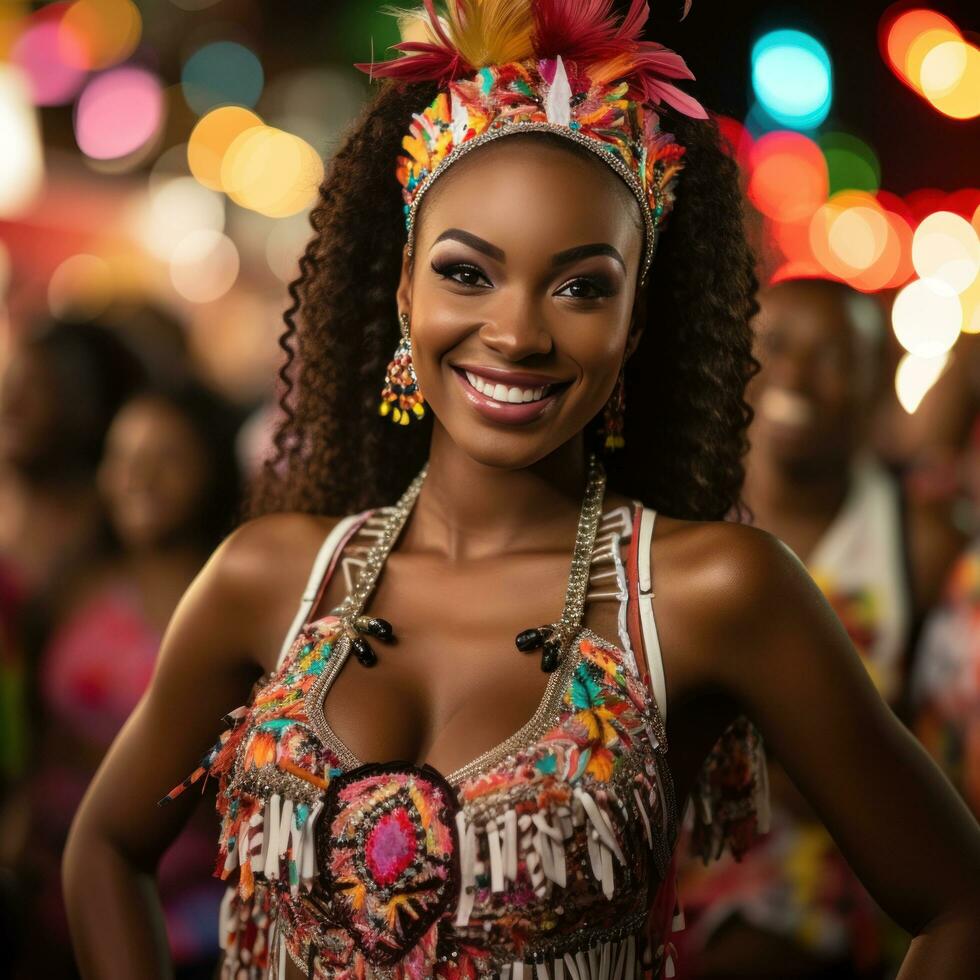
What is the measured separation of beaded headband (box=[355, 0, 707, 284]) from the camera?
2.07 meters

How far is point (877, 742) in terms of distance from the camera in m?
1.96

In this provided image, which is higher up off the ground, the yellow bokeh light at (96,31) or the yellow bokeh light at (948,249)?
the yellow bokeh light at (96,31)

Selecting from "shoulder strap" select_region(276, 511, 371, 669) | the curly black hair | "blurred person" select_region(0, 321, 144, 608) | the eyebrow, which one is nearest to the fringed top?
"shoulder strap" select_region(276, 511, 371, 669)

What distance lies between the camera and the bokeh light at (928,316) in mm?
6816

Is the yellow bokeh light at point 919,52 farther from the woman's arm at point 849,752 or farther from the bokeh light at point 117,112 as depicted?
the bokeh light at point 117,112

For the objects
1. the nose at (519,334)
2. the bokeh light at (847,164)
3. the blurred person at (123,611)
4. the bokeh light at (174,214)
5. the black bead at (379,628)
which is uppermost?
the bokeh light at (847,164)

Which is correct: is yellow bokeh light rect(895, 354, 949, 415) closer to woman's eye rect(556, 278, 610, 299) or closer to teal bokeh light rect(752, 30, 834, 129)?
teal bokeh light rect(752, 30, 834, 129)

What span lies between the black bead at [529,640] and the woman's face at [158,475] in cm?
224

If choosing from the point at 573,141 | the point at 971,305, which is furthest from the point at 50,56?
the point at 573,141

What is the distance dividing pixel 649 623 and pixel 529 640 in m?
0.18

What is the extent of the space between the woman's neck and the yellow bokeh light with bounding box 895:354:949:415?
9.80ft

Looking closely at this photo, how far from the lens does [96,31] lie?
37.4 ft

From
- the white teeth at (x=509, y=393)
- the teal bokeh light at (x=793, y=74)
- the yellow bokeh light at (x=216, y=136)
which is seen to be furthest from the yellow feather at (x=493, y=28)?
the yellow bokeh light at (x=216, y=136)

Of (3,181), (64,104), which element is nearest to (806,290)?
(3,181)
